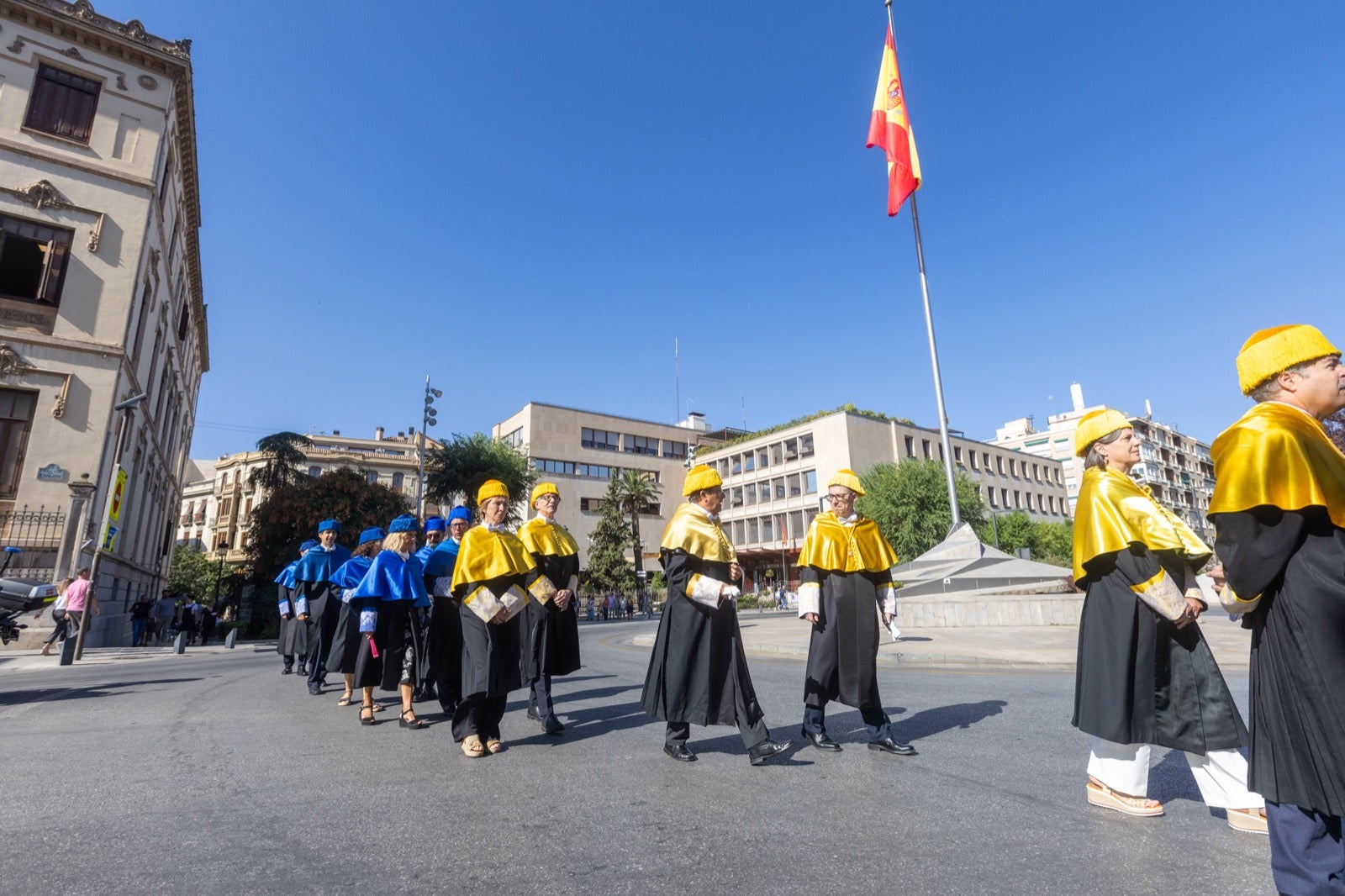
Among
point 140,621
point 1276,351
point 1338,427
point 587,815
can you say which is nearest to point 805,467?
point 1338,427

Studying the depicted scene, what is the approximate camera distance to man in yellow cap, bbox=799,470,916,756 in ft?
15.9

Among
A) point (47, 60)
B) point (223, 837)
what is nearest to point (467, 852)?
point (223, 837)

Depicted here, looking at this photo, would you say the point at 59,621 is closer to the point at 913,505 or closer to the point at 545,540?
the point at 545,540

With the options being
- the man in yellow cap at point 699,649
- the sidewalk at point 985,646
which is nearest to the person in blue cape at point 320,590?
the man in yellow cap at point 699,649

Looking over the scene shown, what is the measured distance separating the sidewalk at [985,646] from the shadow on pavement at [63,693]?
30.8 ft

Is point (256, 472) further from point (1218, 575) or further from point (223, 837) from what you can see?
point (1218, 575)

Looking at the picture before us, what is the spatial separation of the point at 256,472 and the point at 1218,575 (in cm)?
4194

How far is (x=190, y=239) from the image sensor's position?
1155 inches

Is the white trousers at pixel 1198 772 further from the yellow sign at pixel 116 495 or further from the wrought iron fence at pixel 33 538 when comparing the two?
the wrought iron fence at pixel 33 538

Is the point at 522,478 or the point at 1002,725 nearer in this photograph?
the point at 1002,725

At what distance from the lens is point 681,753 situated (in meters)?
4.64

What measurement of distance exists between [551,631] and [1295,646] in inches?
195

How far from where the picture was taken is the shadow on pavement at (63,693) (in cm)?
814

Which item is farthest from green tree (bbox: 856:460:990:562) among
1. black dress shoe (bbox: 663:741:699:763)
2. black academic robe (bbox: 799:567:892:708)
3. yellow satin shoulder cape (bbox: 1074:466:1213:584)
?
yellow satin shoulder cape (bbox: 1074:466:1213:584)
